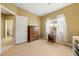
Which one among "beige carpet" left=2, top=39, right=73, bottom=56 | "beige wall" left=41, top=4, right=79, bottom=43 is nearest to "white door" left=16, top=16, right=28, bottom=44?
"beige carpet" left=2, top=39, right=73, bottom=56

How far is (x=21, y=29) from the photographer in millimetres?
5262

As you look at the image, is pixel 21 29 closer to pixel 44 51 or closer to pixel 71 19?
pixel 44 51

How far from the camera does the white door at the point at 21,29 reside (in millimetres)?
5061

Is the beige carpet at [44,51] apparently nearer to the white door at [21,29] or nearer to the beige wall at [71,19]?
the beige wall at [71,19]

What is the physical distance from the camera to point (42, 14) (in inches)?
172

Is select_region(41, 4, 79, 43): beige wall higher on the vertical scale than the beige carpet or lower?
higher

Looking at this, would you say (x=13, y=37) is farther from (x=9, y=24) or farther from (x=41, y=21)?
(x=41, y=21)

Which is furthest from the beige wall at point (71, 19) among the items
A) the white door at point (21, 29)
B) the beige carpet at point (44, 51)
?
the white door at point (21, 29)

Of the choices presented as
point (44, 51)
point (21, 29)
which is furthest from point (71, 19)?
point (21, 29)

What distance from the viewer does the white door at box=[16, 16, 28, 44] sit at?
506 cm

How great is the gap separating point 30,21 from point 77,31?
2788mm

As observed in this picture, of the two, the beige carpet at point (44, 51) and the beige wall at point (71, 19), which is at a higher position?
the beige wall at point (71, 19)

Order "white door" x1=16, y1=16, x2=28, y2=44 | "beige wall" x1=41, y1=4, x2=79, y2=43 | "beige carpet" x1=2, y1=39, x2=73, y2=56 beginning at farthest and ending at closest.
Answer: "white door" x1=16, y1=16, x2=28, y2=44 < "beige wall" x1=41, y1=4, x2=79, y2=43 < "beige carpet" x1=2, y1=39, x2=73, y2=56

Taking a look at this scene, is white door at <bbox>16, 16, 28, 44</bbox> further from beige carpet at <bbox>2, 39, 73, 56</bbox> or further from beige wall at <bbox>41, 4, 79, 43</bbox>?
beige wall at <bbox>41, 4, 79, 43</bbox>
